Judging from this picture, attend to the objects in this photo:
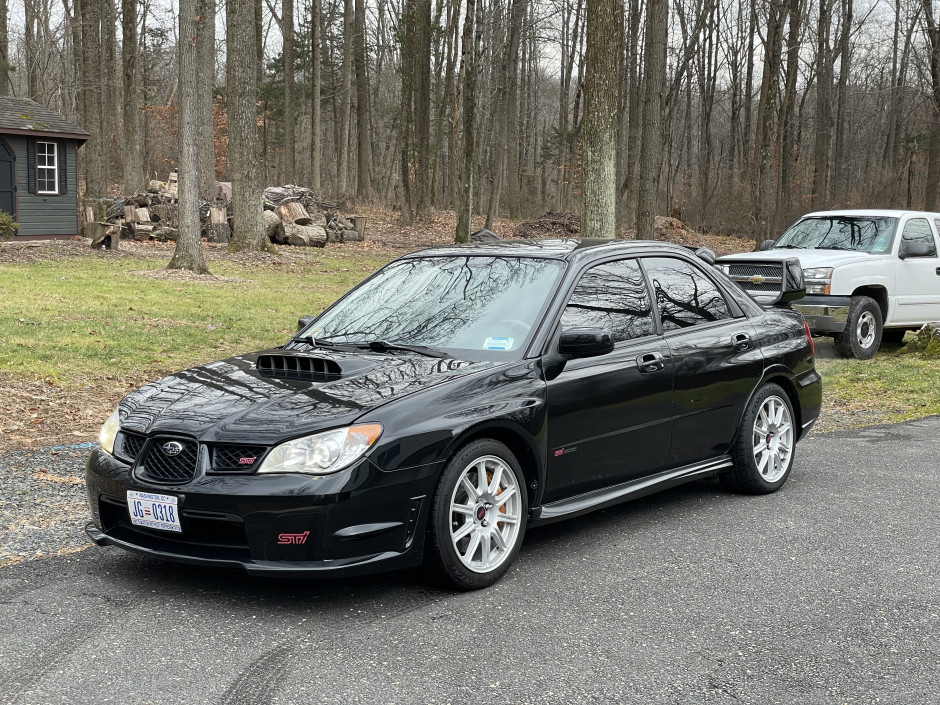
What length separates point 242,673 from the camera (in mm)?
3646

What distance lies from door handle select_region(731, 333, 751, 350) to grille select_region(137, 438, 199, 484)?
11.3ft

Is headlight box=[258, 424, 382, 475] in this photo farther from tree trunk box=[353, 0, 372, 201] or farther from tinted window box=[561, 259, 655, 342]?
tree trunk box=[353, 0, 372, 201]

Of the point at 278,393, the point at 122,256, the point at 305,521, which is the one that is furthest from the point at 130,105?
the point at 305,521

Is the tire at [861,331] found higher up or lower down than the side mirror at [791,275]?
lower down

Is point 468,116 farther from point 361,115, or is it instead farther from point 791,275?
point 791,275

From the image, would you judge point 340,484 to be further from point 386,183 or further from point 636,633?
point 386,183

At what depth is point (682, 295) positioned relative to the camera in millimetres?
6109

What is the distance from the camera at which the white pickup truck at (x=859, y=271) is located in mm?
12383

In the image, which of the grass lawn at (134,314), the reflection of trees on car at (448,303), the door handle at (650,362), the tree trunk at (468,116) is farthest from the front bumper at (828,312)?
the tree trunk at (468,116)

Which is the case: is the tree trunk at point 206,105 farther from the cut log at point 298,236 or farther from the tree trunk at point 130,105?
the tree trunk at point 130,105

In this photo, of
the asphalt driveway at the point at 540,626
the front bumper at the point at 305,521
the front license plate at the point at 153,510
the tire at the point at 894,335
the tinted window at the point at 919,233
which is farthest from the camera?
the tire at the point at 894,335

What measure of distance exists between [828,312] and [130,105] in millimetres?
27928

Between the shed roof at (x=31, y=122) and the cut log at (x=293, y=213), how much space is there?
5.65m

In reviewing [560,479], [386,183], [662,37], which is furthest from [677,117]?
[560,479]
